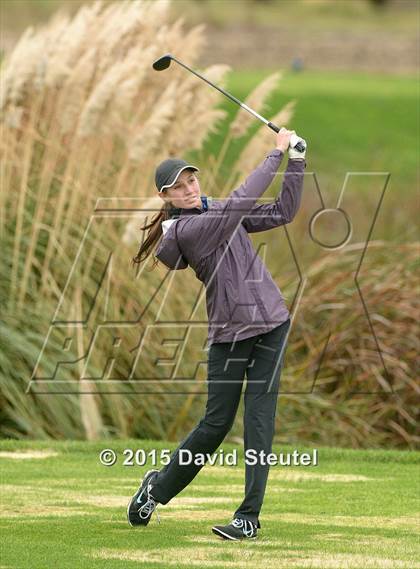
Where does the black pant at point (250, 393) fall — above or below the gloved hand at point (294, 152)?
below

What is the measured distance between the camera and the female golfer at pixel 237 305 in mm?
6617

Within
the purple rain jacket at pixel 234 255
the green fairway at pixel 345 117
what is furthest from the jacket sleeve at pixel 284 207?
the green fairway at pixel 345 117

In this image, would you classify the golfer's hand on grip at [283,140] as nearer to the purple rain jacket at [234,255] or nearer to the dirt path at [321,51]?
the purple rain jacket at [234,255]

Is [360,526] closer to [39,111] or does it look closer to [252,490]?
[252,490]

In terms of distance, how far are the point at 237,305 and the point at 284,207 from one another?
49 centimetres

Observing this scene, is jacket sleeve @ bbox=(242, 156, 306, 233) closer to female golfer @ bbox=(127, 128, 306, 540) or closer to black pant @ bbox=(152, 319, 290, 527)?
female golfer @ bbox=(127, 128, 306, 540)

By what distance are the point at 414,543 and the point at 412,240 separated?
6438 mm

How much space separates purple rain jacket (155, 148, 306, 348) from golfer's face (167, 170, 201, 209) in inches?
2.2

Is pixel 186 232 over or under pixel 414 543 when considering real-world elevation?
over

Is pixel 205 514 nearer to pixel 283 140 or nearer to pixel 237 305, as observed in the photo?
pixel 237 305

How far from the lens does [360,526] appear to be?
7.13 meters

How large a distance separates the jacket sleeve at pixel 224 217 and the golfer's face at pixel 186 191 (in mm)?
106

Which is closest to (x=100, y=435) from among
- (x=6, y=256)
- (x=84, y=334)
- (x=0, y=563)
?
(x=84, y=334)

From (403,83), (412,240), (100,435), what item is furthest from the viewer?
(403,83)
